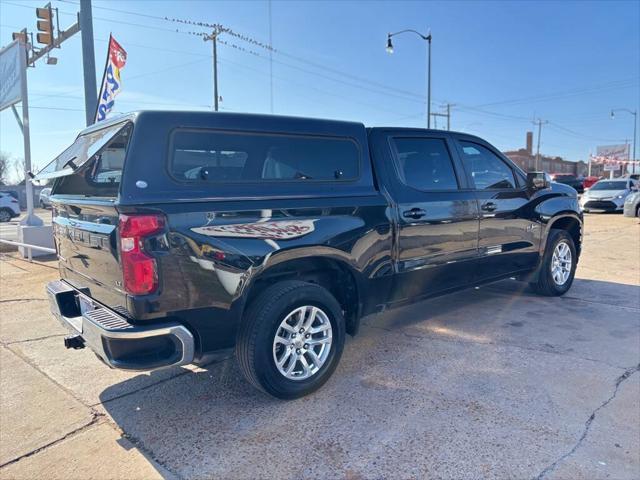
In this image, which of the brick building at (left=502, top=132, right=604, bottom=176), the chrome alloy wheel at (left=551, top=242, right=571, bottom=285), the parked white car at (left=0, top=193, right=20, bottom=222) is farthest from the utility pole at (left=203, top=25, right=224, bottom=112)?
the brick building at (left=502, top=132, right=604, bottom=176)

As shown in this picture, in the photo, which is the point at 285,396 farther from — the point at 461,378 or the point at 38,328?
the point at 38,328

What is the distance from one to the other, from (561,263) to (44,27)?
439 inches

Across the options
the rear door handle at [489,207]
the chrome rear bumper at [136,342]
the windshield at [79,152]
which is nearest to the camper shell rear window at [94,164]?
the windshield at [79,152]

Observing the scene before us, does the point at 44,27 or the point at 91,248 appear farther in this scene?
the point at 44,27

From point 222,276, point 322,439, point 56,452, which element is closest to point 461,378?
point 322,439

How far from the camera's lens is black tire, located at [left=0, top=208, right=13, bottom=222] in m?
22.2

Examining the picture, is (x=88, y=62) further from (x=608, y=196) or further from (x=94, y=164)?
(x=608, y=196)

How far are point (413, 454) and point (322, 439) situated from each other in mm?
547

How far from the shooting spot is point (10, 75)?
10.8m

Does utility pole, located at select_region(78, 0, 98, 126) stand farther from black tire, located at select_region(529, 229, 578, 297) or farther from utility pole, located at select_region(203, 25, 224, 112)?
utility pole, located at select_region(203, 25, 224, 112)

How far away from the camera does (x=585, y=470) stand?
2564 mm

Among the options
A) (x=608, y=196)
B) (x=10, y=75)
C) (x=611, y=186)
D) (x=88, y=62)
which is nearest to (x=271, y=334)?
(x=88, y=62)

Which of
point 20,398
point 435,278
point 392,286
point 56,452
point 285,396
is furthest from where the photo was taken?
point 435,278

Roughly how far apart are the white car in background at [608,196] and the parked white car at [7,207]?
85.3ft
